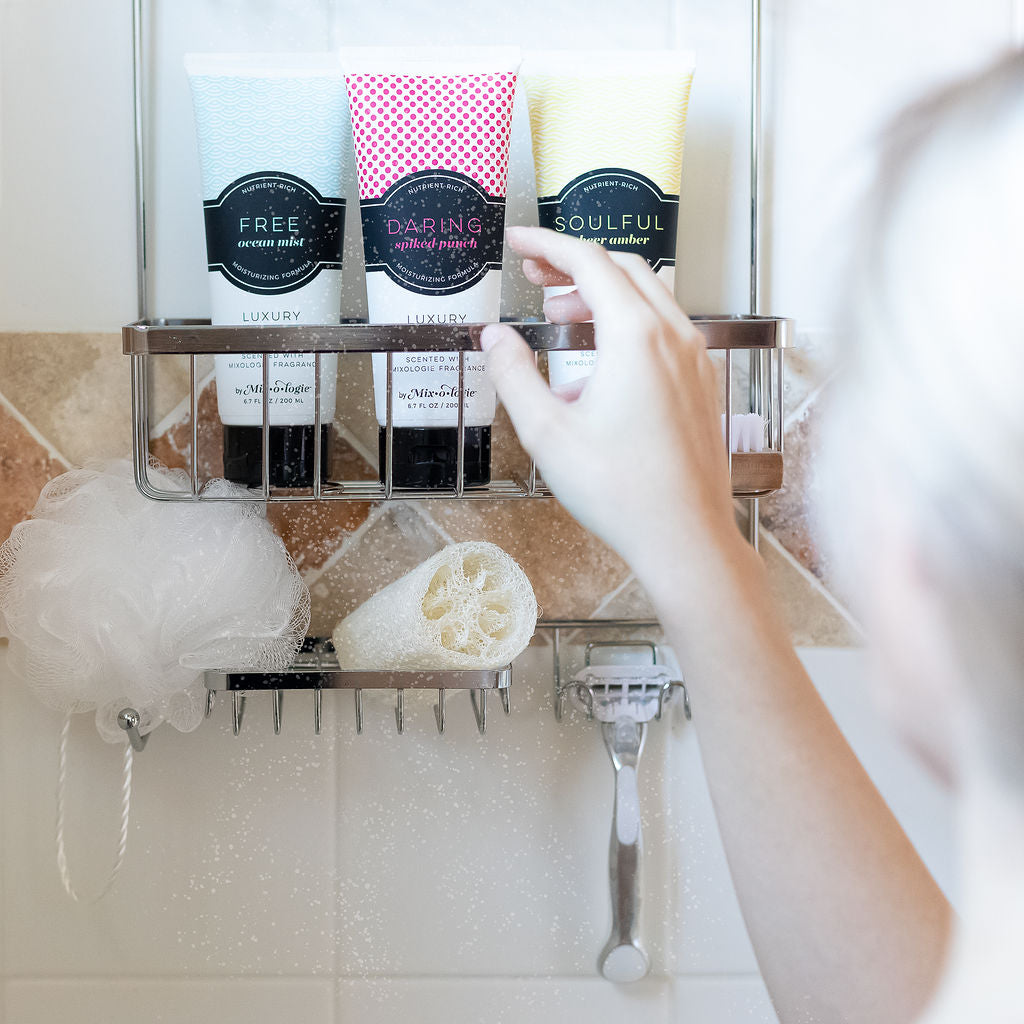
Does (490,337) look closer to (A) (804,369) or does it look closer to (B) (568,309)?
(B) (568,309)

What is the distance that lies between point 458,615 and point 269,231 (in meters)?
0.19

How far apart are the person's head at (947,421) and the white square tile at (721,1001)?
0.32m

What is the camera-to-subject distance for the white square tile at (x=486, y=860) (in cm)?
54

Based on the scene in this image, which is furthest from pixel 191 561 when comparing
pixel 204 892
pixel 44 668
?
pixel 204 892

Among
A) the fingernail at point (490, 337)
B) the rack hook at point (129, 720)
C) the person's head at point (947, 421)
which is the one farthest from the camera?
the rack hook at point (129, 720)

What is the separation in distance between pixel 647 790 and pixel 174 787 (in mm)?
265

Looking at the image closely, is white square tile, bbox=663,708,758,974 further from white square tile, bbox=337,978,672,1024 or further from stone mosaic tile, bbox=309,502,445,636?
stone mosaic tile, bbox=309,502,445,636

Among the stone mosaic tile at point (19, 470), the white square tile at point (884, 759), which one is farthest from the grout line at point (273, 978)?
the stone mosaic tile at point (19, 470)

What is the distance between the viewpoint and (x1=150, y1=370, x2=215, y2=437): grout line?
51 cm

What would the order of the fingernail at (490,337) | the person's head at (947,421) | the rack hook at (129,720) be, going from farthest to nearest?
the rack hook at (129,720) < the fingernail at (490,337) < the person's head at (947,421)

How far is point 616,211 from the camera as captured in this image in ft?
1.41

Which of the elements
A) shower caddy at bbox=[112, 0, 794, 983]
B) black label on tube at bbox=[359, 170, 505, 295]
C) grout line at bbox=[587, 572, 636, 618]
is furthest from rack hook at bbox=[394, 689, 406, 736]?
black label on tube at bbox=[359, 170, 505, 295]

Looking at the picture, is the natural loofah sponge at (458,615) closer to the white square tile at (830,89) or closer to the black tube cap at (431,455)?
the black tube cap at (431,455)

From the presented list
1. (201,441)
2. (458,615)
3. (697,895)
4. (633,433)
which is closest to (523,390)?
(633,433)
